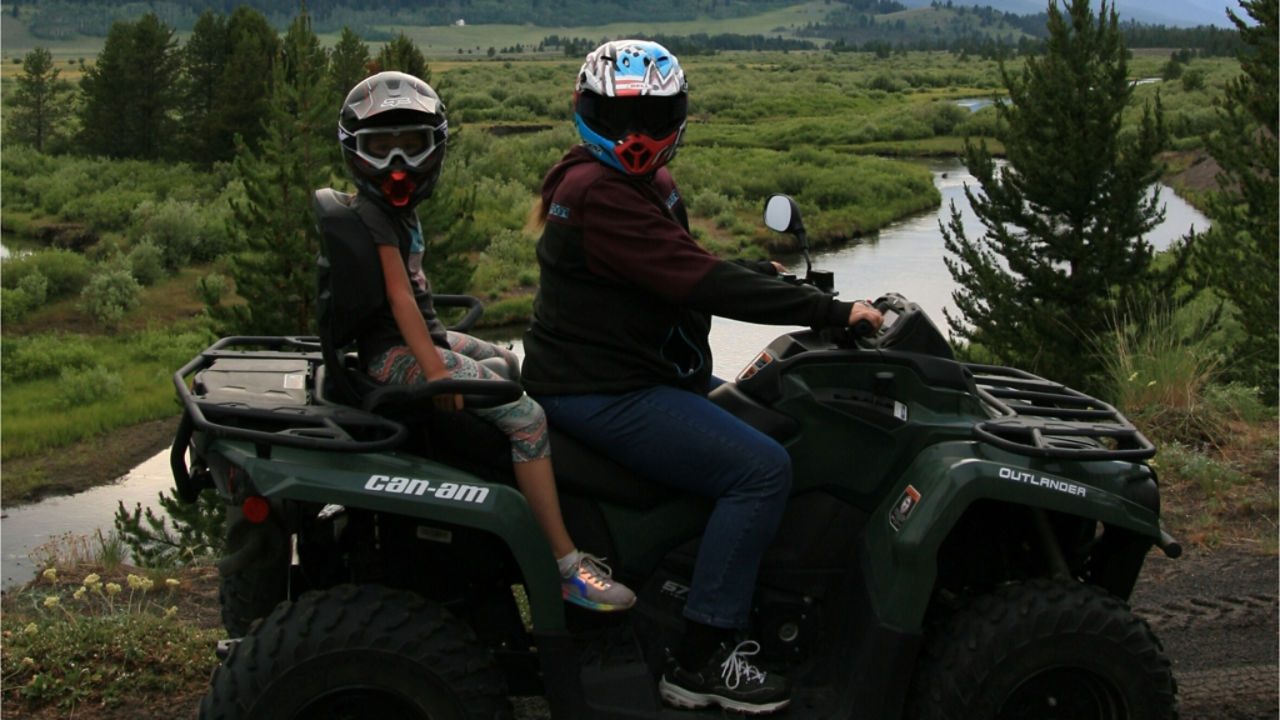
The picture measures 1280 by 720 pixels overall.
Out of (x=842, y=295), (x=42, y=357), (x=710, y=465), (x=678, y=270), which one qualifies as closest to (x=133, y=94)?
(x=42, y=357)

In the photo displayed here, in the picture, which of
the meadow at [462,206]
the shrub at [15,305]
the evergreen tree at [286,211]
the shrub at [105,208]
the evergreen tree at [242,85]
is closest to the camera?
the evergreen tree at [286,211]

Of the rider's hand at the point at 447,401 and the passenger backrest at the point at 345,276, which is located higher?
the passenger backrest at the point at 345,276

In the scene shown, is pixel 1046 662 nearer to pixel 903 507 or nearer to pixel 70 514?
pixel 903 507

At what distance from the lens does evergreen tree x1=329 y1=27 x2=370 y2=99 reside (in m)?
16.7

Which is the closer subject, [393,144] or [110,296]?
[393,144]

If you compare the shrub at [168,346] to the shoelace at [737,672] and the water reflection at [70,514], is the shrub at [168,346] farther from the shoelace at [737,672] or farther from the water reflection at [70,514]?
the shoelace at [737,672]

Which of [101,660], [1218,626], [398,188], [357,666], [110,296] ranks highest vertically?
[398,188]

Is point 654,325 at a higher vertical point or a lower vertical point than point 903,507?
higher

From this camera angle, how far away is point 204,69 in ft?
121

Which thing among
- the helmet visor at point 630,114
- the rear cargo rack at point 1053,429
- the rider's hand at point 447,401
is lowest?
the rear cargo rack at point 1053,429

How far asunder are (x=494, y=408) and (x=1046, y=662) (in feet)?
Result: 6.33

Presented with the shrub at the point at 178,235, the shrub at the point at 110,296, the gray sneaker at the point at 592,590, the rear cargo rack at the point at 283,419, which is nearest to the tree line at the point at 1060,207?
the rear cargo rack at the point at 283,419

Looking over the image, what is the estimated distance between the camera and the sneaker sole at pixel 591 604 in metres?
4.08

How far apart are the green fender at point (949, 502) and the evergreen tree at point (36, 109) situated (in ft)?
145
